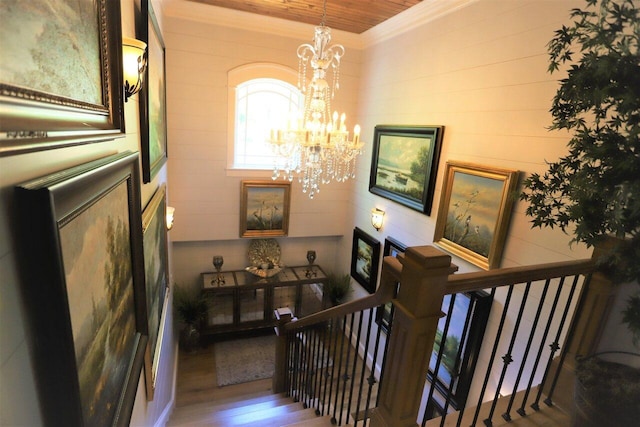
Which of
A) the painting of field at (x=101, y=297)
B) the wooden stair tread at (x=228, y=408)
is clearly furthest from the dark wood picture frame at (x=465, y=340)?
the painting of field at (x=101, y=297)

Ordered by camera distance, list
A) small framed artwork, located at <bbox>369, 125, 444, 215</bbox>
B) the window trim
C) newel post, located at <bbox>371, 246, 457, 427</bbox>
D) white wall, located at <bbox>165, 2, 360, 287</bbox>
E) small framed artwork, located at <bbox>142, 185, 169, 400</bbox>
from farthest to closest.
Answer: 1. the window trim
2. white wall, located at <bbox>165, 2, 360, 287</bbox>
3. small framed artwork, located at <bbox>369, 125, 444, 215</bbox>
4. small framed artwork, located at <bbox>142, 185, 169, 400</bbox>
5. newel post, located at <bbox>371, 246, 457, 427</bbox>

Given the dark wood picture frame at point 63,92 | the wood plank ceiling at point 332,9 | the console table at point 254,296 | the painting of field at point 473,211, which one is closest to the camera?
the dark wood picture frame at point 63,92

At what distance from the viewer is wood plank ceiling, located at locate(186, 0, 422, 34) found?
3521 mm

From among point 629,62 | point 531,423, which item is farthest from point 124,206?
point 531,423

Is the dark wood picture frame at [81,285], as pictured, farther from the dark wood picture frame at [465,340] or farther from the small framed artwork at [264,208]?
the small framed artwork at [264,208]

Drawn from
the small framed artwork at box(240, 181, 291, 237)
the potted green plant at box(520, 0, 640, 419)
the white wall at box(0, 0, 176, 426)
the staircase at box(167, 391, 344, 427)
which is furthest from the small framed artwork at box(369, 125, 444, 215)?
the white wall at box(0, 0, 176, 426)

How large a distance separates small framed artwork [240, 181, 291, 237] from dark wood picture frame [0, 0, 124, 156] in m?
3.55

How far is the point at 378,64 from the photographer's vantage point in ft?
14.3

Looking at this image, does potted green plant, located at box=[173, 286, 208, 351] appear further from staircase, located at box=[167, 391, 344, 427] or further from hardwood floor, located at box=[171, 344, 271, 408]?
staircase, located at box=[167, 391, 344, 427]

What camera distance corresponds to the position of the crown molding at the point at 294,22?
339 centimetres

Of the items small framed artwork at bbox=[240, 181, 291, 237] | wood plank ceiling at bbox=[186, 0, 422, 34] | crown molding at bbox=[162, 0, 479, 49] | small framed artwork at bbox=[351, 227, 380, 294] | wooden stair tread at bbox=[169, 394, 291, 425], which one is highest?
wood plank ceiling at bbox=[186, 0, 422, 34]

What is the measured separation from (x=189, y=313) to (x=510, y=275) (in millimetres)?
4374

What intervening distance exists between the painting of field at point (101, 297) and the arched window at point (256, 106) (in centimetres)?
348

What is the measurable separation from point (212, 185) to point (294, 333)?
8.11ft
